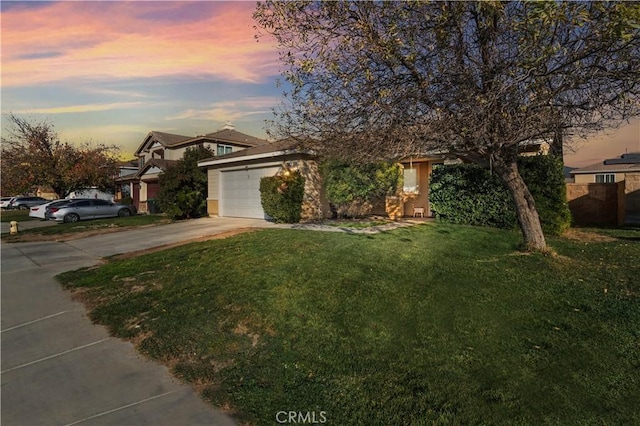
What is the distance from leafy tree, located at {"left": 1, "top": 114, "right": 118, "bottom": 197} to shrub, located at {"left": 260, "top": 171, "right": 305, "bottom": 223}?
23.2 m

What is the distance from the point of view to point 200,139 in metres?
28.7

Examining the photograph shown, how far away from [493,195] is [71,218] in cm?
2354

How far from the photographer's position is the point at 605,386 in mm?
3334

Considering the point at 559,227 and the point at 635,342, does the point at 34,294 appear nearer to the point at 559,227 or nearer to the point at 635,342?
the point at 635,342

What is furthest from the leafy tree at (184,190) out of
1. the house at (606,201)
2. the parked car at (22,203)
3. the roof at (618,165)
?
the roof at (618,165)

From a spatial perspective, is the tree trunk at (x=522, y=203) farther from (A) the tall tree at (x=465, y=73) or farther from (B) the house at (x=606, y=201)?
(B) the house at (x=606, y=201)

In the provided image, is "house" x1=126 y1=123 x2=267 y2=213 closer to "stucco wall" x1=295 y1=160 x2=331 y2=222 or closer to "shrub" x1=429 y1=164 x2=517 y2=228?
"stucco wall" x1=295 y1=160 x2=331 y2=222

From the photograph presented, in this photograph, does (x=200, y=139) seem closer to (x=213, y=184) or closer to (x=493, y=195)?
(x=213, y=184)

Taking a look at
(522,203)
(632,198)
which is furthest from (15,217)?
(632,198)

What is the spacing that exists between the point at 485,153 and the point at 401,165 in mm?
7992

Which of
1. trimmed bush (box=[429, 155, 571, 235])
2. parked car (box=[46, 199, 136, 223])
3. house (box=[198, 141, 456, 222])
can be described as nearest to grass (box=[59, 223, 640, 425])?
trimmed bush (box=[429, 155, 571, 235])

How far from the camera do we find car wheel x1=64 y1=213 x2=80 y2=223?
22172 mm

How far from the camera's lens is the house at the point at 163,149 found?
93.9 feet

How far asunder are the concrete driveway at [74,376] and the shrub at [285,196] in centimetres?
836
